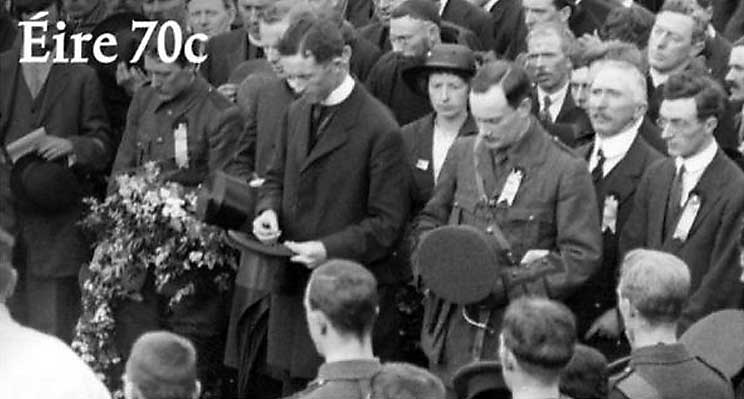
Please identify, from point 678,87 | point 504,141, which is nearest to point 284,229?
point 504,141

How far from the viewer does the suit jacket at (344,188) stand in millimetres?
10594

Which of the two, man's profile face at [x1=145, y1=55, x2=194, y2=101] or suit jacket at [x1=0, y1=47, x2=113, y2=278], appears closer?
man's profile face at [x1=145, y1=55, x2=194, y2=101]

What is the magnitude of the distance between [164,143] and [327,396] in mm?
4149

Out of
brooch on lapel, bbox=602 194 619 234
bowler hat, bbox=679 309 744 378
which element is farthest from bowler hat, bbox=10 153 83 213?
bowler hat, bbox=679 309 744 378

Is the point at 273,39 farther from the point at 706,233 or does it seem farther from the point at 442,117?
the point at 706,233

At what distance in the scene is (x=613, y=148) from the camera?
1072 cm

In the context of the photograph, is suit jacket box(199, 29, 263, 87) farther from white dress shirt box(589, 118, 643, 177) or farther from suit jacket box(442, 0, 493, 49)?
white dress shirt box(589, 118, 643, 177)

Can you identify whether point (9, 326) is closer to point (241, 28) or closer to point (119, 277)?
point (119, 277)

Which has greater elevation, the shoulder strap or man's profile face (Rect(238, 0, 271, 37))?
man's profile face (Rect(238, 0, 271, 37))

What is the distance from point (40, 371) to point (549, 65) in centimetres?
517

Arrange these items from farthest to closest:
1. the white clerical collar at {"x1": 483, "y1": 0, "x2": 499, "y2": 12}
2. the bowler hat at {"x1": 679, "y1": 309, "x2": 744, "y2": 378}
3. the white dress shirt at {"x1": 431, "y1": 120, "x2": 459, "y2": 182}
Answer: the white clerical collar at {"x1": 483, "y1": 0, "x2": 499, "y2": 12}, the white dress shirt at {"x1": 431, "y1": 120, "x2": 459, "y2": 182}, the bowler hat at {"x1": 679, "y1": 309, "x2": 744, "y2": 378}

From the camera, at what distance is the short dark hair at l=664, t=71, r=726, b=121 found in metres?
10.3

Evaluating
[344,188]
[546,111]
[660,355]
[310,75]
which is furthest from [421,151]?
[660,355]

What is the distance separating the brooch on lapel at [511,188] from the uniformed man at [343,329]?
7.03 ft
